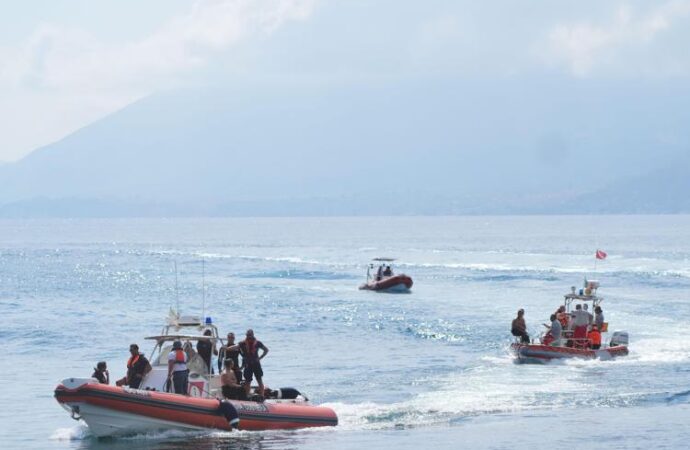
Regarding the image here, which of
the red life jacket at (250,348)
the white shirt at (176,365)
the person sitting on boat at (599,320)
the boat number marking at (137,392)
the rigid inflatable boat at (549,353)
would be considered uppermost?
the person sitting on boat at (599,320)

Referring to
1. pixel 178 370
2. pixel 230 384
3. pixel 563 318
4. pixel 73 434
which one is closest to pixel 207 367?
pixel 230 384

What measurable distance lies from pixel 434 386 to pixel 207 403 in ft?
35.4

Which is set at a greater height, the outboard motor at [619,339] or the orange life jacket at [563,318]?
the orange life jacket at [563,318]

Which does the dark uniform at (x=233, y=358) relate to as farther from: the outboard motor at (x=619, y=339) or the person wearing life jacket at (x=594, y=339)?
the outboard motor at (x=619, y=339)

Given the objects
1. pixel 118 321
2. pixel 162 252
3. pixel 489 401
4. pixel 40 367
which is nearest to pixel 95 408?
pixel 489 401

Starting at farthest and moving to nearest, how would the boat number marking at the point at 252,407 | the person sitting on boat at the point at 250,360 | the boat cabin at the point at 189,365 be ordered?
the person sitting on boat at the point at 250,360, the boat cabin at the point at 189,365, the boat number marking at the point at 252,407

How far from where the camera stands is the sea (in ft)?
101

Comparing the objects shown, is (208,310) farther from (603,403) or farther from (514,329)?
(603,403)

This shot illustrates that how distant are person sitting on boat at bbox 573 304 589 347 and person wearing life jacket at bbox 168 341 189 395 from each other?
18908 millimetres

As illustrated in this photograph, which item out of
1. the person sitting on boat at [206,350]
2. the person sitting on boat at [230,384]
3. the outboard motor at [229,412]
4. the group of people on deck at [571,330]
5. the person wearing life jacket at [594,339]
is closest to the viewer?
the outboard motor at [229,412]

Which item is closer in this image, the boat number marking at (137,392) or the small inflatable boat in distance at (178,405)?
the small inflatable boat in distance at (178,405)

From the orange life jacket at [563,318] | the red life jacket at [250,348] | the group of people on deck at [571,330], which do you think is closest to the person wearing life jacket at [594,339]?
the group of people on deck at [571,330]

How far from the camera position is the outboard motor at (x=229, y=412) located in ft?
98.1

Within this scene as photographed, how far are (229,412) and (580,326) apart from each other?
19.4 m
